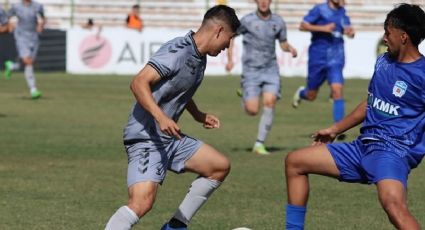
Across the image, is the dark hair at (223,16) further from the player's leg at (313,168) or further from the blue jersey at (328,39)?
the blue jersey at (328,39)

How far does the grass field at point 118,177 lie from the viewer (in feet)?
35.0

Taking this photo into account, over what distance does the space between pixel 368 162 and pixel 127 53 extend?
1147 inches

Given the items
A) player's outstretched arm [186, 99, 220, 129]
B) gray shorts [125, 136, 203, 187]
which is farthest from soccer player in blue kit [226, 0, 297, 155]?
gray shorts [125, 136, 203, 187]

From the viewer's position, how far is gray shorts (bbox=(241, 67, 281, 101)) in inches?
658

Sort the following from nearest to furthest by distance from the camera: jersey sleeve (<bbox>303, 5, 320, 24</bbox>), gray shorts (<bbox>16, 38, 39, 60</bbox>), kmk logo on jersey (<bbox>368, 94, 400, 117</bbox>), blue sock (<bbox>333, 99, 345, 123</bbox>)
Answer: kmk logo on jersey (<bbox>368, 94, 400, 117</bbox>) → jersey sleeve (<bbox>303, 5, 320, 24</bbox>) → blue sock (<bbox>333, 99, 345, 123</bbox>) → gray shorts (<bbox>16, 38, 39, 60</bbox>)

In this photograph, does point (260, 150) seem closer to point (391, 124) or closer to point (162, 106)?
point (162, 106)

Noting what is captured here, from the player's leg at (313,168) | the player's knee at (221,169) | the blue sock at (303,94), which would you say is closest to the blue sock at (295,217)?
the player's leg at (313,168)

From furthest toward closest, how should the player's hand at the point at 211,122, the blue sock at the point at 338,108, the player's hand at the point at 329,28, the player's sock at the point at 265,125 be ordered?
the blue sock at the point at 338,108 < the player's hand at the point at 329,28 < the player's sock at the point at 265,125 < the player's hand at the point at 211,122

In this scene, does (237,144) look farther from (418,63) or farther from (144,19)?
(144,19)

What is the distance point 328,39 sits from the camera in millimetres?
19031

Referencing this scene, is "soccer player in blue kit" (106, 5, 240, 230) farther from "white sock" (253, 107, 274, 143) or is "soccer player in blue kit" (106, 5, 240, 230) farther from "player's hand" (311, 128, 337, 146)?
"white sock" (253, 107, 274, 143)

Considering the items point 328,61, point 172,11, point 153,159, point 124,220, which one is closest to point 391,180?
point 153,159

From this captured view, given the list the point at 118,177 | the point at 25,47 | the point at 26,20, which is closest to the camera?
the point at 118,177

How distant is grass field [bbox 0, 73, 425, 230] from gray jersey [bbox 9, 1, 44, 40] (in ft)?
6.43
